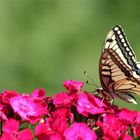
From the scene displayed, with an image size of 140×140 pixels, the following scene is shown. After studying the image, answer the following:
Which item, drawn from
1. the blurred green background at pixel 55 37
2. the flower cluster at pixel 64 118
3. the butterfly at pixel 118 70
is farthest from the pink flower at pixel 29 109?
the blurred green background at pixel 55 37

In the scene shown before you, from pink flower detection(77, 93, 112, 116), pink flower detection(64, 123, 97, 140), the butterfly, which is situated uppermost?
the butterfly

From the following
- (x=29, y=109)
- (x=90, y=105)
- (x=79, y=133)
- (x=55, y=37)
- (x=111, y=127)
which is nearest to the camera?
(x=79, y=133)

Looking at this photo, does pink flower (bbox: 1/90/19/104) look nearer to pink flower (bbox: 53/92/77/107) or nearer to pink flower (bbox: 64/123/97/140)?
pink flower (bbox: 53/92/77/107)

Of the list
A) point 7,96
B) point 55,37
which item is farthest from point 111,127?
point 55,37

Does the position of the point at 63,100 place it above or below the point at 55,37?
below

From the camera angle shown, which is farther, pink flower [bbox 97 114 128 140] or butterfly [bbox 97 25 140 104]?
butterfly [bbox 97 25 140 104]

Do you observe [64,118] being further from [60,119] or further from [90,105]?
[90,105]

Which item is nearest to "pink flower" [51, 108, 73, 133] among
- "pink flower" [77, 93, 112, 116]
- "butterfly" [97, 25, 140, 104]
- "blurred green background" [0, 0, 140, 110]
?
"pink flower" [77, 93, 112, 116]

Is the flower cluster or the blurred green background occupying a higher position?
the blurred green background
